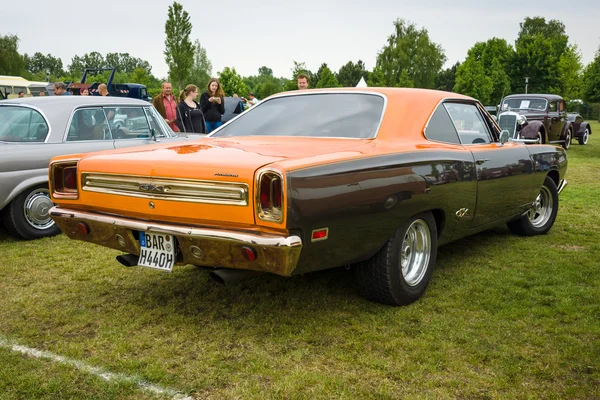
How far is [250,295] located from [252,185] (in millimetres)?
1317

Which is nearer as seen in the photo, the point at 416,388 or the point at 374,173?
the point at 416,388

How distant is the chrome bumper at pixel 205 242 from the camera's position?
287 cm

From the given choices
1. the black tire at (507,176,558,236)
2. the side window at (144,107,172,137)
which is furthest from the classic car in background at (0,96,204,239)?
the black tire at (507,176,558,236)

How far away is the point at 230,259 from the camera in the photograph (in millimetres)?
3051

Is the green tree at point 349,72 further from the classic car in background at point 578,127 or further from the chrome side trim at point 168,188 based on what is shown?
the chrome side trim at point 168,188

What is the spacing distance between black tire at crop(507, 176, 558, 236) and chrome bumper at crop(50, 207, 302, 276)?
3640 millimetres

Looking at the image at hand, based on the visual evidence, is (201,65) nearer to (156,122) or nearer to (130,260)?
(156,122)

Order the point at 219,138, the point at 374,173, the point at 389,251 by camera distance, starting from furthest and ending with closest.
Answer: the point at 219,138 → the point at 389,251 → the point at 374,173

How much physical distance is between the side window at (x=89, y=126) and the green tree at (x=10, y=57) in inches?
2759

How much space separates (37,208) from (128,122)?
149cm

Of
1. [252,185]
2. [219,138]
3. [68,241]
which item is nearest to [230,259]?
[252,185]

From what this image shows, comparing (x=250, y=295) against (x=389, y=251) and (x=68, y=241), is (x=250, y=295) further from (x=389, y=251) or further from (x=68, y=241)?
(x=68, y=241)

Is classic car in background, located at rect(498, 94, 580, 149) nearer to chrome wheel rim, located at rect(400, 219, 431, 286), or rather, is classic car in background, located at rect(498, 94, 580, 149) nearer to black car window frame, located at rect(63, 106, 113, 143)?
black car window frame, located at rect(63, 106, 113, 143)

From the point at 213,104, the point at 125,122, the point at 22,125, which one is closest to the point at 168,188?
the point at 22,125
